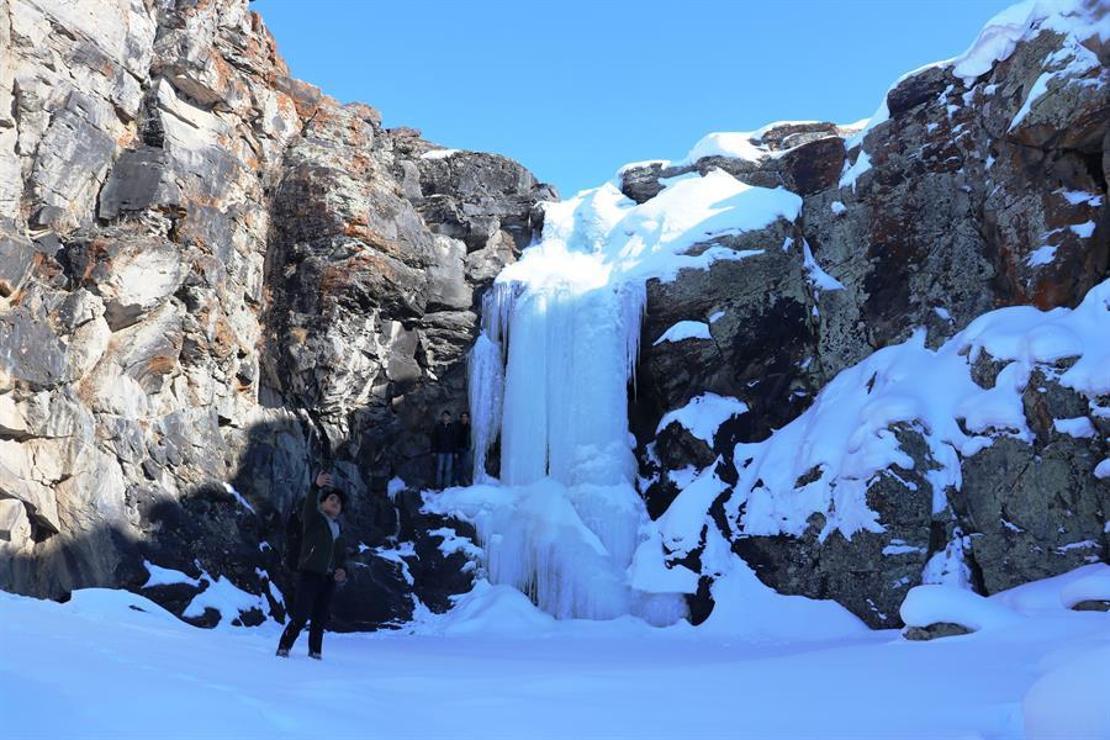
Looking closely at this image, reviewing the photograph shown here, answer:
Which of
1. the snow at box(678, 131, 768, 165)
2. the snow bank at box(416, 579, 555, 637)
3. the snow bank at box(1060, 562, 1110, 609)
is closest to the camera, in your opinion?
the snow bank at box(1060, 562, 1110, 609)

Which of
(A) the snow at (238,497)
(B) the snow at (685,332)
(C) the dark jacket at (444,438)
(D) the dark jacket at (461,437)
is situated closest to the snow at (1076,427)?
(B) the snow at (685,332)

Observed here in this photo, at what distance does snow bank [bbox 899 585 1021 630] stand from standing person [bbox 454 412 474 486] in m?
8.63

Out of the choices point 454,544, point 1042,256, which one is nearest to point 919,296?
point 1042,256

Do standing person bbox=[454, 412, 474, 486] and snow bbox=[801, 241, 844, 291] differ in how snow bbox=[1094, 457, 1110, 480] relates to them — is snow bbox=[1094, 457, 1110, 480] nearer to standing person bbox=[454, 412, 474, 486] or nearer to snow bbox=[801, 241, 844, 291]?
snow bbox=[801, 241, 844, 291]

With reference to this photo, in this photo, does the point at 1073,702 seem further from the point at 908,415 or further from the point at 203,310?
the point at 203,310

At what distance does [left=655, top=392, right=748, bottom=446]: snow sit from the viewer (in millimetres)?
14000

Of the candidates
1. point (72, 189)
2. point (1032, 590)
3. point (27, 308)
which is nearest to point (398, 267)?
point (72, 189)

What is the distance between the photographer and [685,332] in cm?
1459

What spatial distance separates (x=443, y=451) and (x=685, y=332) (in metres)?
4.56

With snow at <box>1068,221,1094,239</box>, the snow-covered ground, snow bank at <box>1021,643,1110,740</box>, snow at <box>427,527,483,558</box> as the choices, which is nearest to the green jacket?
the snow-covered ground

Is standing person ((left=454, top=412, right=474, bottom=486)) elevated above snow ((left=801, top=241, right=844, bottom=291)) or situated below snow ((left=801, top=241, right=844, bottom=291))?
below

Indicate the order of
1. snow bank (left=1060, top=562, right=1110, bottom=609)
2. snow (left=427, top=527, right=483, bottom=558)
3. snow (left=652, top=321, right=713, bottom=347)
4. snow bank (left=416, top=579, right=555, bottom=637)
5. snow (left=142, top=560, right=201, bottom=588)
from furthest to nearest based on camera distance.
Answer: snow (left=652, top=321, right=713, bottom=347) → snow (left=427, top=527, right=483, bottom=558) → snow bank (left=416, top=579, right=555, bottom=637) → snow (left=142, top=560, right=201, bottom=588) → snow bank (left=1060, top=562, right=1110, bottom=609)

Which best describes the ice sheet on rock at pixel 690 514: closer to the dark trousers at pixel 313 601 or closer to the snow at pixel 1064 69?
the snow at pixel 1064 69

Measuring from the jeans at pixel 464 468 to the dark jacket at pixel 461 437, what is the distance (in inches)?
3.3
